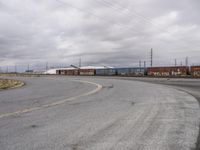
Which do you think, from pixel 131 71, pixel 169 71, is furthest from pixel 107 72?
pixel 169 71

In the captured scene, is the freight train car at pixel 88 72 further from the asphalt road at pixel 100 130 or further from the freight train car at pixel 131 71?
the asphalt road at pixel 100 130

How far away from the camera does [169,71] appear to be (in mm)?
52375

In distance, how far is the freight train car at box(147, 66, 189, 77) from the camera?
163ft

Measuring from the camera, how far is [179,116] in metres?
7.28

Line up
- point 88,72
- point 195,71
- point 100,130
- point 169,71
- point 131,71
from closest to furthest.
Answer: point 100,130
point 195,71
point 169,71
point 131,71
point 88,72

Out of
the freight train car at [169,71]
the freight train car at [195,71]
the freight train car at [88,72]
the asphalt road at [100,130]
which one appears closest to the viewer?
the asphalt road at [100,130]

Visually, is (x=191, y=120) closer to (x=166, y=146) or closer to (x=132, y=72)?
(x=166, y=146)

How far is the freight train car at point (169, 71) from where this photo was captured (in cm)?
4969

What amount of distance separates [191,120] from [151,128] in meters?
1.58

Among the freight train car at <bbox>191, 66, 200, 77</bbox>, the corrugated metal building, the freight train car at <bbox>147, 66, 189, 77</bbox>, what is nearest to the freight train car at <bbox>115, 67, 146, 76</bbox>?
the corrugated metal building

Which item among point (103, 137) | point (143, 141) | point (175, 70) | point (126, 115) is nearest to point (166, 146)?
point (143, 141)

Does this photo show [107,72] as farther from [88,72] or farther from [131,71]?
[131,71]

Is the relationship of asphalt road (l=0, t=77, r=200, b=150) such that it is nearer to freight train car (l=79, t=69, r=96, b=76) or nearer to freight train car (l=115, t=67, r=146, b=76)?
freight train car (l=115, t=67, r=146, b=76)

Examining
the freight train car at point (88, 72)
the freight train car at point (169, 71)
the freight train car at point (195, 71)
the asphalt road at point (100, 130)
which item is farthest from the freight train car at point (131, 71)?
the asphalt road at point (100, 130)
